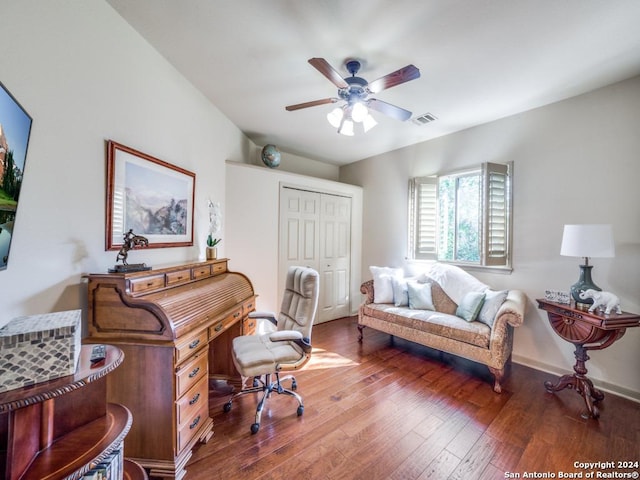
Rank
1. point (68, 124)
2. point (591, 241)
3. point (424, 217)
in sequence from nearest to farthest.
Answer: point (68, 124)
point (591, 241)
point (424, 217)

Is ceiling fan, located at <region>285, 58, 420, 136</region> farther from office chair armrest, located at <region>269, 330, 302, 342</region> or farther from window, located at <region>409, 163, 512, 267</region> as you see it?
office chair armrest, located at <region>269, 330, 302, 342</region>

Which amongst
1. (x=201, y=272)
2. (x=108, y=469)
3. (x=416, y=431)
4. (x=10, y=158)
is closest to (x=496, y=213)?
(x=416, y=431)

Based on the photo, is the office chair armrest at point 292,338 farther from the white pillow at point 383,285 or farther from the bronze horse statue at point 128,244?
the white pillow at point 383,285

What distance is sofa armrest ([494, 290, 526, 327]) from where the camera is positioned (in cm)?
230

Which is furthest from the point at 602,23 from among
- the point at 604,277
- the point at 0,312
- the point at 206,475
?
the point at 206,475

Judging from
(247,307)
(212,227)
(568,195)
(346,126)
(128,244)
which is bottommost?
(247,307)

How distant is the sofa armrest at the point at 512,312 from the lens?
230cm

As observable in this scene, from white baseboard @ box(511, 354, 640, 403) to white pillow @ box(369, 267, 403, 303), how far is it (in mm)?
1516

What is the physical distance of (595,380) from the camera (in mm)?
2422

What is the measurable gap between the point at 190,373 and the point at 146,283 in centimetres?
62

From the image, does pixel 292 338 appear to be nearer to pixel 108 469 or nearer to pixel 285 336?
pixel 285 336

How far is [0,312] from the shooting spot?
1.04m

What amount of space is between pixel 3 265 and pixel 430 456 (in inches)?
94.7

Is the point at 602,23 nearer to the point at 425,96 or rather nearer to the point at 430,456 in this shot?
the point at 425,96
